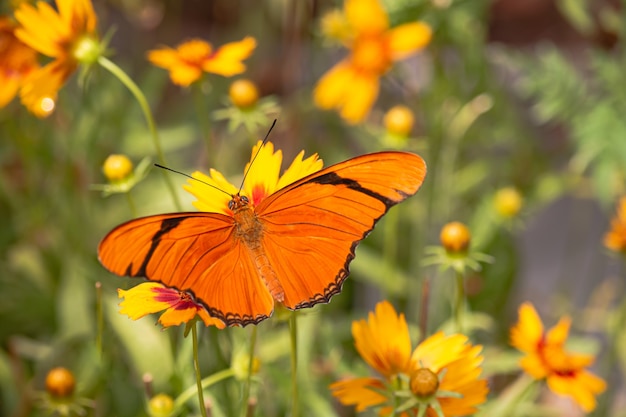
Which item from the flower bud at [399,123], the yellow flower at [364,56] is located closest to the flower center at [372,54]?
the yellow flower at [364,56]

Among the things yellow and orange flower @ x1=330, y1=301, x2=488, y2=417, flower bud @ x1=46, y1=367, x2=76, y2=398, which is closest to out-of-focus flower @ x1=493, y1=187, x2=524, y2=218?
yellow and orange flower @ x1=330, y1=301, x2=488, y2=417

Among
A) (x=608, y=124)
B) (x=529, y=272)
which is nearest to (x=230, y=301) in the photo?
(x=608, y=124)

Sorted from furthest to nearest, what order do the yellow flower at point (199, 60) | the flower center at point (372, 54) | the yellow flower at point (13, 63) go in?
1. the flower center at point (372, 54)
2. the yellow flower at point (13, 63)
3. the yellow flower at point (199, 60)

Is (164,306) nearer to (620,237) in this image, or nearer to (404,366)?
(404,366)

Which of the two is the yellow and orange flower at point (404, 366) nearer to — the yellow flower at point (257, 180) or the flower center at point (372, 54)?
the yellow flower at point (257, 180)

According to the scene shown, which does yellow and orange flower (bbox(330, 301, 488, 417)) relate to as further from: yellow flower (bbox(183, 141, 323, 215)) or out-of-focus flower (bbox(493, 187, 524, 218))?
out-of-focus flower (bbox(493, 187, 524, 218))

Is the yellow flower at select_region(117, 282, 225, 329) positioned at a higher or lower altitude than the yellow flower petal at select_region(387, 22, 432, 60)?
lower
